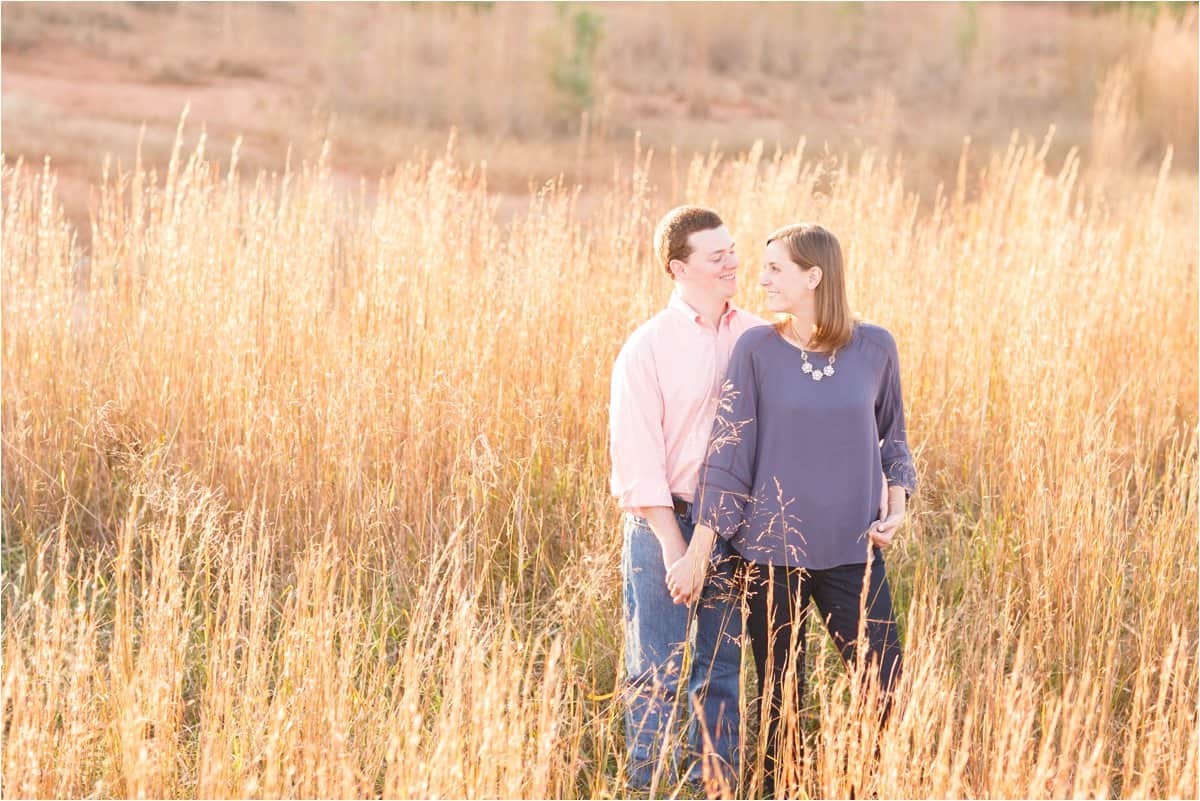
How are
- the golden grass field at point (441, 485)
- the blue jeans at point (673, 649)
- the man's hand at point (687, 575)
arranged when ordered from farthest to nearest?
the golden grass field at point (441, 485)
the blue jeans at point (673, 649)
the man's hand at point (687, 575)

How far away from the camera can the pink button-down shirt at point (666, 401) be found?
281 cm

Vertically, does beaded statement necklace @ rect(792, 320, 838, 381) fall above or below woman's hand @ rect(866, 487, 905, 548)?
above

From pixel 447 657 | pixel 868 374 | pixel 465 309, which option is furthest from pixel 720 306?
pixel 465 309

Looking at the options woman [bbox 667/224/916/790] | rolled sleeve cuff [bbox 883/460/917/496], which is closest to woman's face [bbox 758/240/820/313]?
woman [bbox 667/224/916/790]

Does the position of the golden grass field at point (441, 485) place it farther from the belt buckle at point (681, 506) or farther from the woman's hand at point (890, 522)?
the belt buckle at point (681, 506)

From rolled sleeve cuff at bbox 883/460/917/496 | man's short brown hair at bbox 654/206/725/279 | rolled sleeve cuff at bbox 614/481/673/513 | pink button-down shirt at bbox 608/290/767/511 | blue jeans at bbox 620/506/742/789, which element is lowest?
blue jeans at bbox 620/506/742/789

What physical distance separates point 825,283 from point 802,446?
15.3 inches

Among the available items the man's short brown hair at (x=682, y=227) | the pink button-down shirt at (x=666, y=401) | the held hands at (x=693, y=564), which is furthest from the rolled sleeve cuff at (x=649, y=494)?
the man's short brown hair at (x=682, y=227)

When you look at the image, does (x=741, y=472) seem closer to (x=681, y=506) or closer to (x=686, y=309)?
(x=681, y=506)

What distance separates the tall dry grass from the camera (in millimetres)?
3037

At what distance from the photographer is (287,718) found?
3008 millimetres

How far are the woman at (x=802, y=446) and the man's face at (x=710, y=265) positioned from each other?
0.09 metres

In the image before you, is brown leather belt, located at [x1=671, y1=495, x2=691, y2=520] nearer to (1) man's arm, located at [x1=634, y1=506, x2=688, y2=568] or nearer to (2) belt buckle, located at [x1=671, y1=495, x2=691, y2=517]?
(2) belt buckle, located at [x1=671, y1=495, x2=691, y2=517]

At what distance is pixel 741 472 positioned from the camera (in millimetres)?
2832
